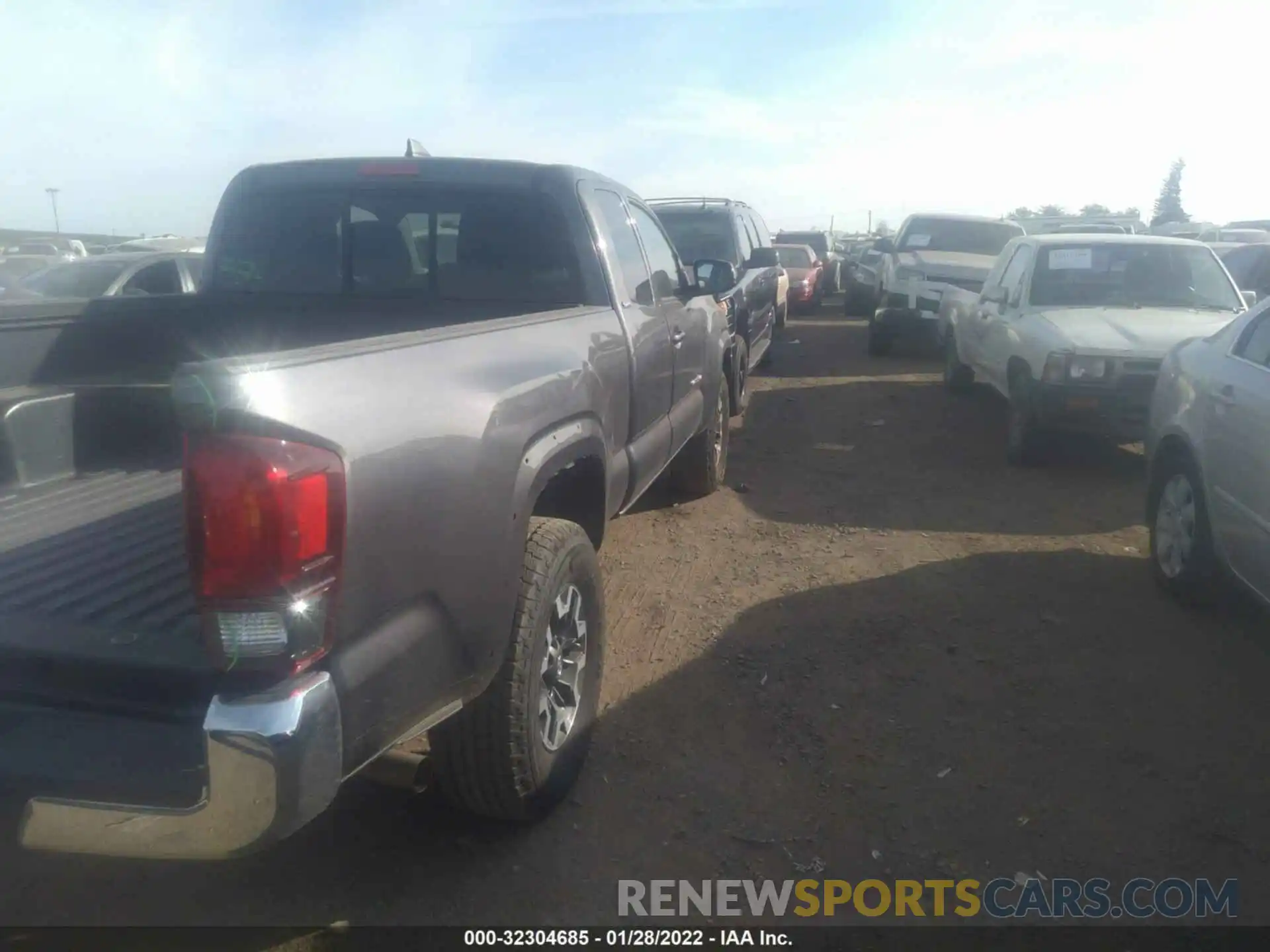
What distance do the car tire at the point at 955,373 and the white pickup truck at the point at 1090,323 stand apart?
132cm

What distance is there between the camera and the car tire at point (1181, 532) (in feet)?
15.2

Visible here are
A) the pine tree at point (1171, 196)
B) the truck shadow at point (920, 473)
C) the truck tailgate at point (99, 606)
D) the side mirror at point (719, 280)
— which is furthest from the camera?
the pine tree at point (1171, 196)

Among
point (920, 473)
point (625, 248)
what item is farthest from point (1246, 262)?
point (625, 248)

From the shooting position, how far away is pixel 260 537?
187 cm

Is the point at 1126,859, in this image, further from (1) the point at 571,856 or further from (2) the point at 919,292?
(2) the point at 919,292

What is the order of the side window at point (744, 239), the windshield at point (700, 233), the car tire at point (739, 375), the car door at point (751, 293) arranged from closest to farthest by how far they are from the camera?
the car tire at point (739, 375) → the car door at point (751, 293) → the windshield at point (700, 233) → the side window at point (744, 239)

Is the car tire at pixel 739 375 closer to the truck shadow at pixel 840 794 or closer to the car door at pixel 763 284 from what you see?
the car door at pixel 763 284

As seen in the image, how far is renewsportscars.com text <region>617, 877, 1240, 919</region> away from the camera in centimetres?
285

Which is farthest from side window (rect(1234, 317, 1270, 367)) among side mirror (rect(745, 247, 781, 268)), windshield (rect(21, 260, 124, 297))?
windshield (rect(21, 260, 124, 297))

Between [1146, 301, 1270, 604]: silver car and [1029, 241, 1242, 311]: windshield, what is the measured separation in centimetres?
257

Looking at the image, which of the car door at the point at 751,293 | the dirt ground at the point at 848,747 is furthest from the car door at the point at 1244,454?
the car door at the point at 751,293

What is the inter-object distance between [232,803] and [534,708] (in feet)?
3.63

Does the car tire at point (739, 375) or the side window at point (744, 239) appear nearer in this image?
the car tire at point (739, 375)

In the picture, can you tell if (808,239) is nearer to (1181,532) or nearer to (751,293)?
(751,293)
